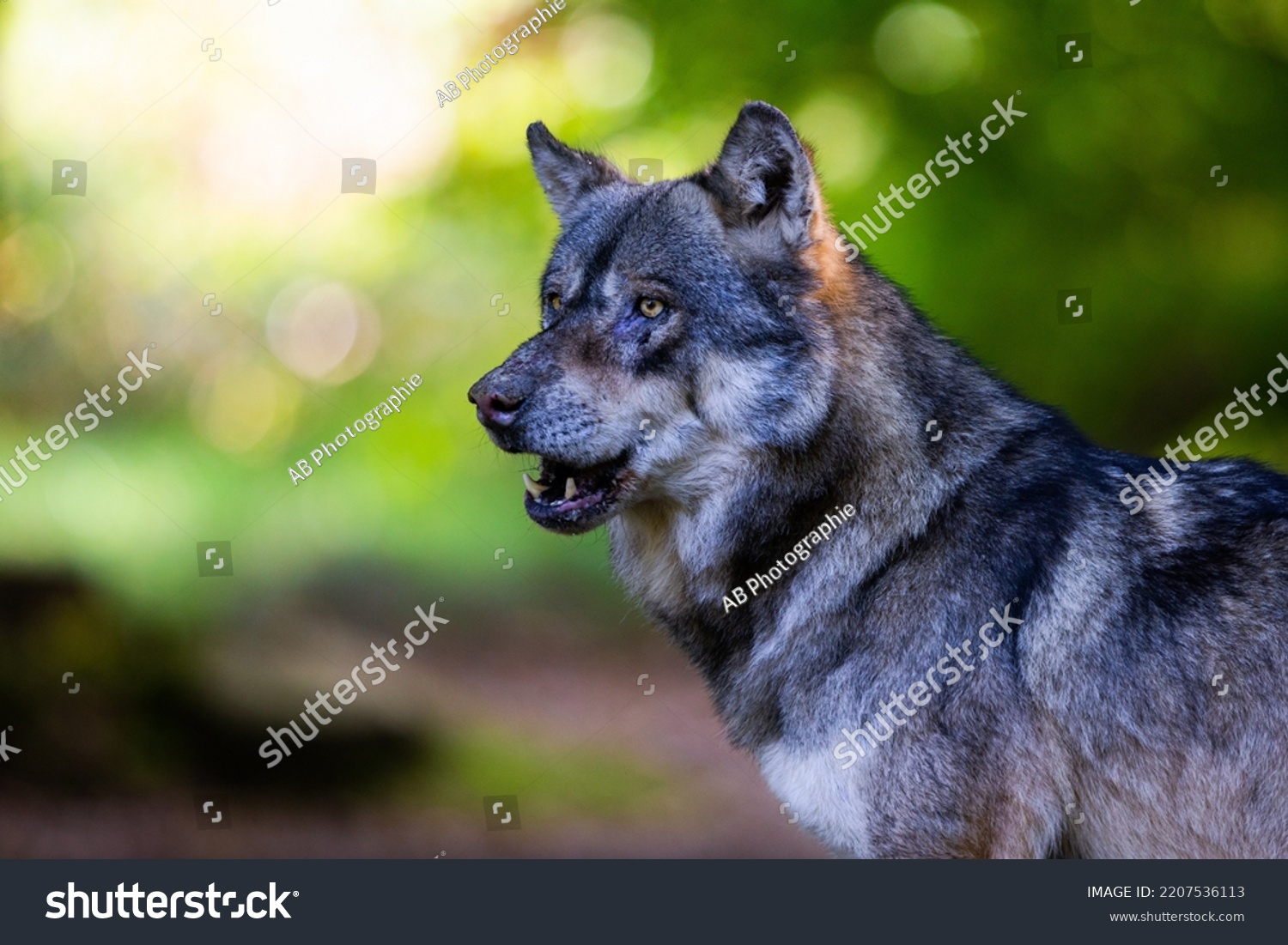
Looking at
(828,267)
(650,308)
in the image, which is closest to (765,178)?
(828,267)

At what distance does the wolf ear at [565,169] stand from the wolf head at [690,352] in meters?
0.85

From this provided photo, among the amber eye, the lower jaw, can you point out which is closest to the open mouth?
the lower jaw

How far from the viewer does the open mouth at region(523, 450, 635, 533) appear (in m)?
4.35

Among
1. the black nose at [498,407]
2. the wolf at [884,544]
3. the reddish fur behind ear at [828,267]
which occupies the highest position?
the black nose at [498,407]

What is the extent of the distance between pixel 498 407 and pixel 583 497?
51cm

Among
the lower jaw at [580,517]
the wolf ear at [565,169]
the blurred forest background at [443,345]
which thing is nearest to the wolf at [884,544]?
the lower jaw at [580,517]

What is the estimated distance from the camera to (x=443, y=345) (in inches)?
341

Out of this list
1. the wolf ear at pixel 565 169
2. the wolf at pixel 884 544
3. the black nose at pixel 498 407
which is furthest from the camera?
the wolf ear at pixel 565 169

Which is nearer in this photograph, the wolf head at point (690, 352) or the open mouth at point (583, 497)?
the wolf head at point (690, 352)

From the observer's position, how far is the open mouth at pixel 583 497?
14.3 ft

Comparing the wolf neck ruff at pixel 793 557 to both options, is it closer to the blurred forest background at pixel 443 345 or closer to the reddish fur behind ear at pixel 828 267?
the reddish fur behind ear at pixel 828 267

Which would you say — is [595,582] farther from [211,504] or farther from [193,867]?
[193,867]

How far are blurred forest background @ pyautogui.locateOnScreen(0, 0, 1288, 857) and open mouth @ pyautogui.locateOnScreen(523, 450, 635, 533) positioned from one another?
359 cm

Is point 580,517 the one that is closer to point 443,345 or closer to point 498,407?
point 498,407
